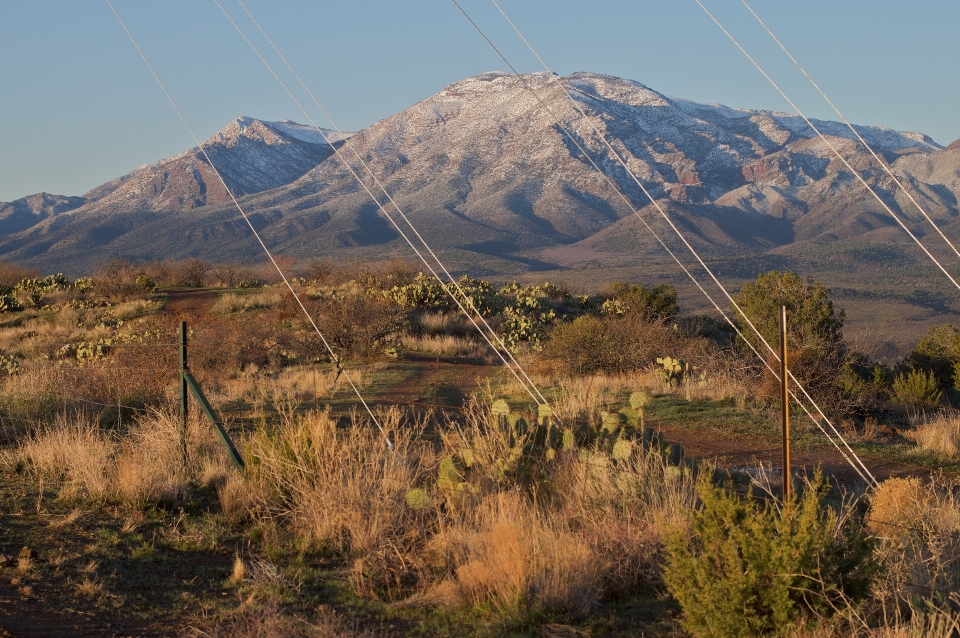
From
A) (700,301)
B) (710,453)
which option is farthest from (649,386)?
(700,301)

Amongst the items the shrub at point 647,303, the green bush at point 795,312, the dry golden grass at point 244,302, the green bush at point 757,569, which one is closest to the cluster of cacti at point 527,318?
the shrub at point 647,303

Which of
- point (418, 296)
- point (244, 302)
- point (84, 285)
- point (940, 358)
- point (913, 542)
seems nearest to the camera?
point (913, 542)

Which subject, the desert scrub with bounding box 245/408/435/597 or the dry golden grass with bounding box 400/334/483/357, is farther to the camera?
the dry golden grass with bounding box 400/334/483/357

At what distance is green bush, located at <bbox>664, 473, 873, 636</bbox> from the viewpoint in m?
5.18

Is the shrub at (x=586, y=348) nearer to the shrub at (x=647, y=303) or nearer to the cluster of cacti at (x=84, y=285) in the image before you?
the shrub at (x=647, y=303)

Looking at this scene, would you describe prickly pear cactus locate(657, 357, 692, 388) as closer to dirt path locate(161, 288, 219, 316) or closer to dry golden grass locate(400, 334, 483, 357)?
dry golden grass locate(400, 334, 483, 357)

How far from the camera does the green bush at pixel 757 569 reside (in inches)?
204

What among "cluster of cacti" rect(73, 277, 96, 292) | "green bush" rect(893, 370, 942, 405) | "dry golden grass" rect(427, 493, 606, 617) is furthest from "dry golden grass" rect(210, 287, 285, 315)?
"dry golden grass" rect(427, 493, 606, 617)

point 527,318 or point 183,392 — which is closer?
point 183,392

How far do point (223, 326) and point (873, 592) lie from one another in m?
22.5

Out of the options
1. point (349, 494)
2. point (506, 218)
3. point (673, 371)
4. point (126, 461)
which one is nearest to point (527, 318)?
point (673, 371)

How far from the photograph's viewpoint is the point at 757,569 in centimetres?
525

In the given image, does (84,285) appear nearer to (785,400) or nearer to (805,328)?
(805,328)

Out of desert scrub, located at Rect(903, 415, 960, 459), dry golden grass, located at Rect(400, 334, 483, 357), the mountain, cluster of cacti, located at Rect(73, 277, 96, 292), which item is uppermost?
the mountain
